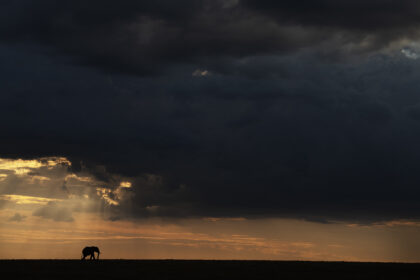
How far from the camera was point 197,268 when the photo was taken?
236 feet

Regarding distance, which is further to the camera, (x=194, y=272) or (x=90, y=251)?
(x=90, y=251)

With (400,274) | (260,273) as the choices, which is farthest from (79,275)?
(400,274)

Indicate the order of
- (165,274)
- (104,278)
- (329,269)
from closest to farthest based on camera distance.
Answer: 1. (104,278)
2. (165,274)
3. (329,269)

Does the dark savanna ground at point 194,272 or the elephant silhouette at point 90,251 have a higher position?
the elephant silhouette at point 90,251

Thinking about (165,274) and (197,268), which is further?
(197,268)

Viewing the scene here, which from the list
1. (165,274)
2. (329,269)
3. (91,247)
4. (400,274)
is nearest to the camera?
(165,274)

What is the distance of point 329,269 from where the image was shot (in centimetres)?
7294

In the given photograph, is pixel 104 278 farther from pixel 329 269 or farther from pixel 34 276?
pixel 329 269

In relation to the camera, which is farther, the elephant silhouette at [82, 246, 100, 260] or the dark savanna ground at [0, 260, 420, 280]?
the elephant silhouette at [82, 246, 100, 260]

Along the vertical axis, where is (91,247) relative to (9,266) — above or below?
above

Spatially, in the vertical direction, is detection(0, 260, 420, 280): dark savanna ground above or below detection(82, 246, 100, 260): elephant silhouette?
below

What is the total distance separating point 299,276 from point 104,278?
70.5 feet

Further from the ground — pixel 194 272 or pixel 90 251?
pixel 90 251

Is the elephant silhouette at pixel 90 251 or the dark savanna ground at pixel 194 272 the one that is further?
the elephant silhouette at pixel 90 251
